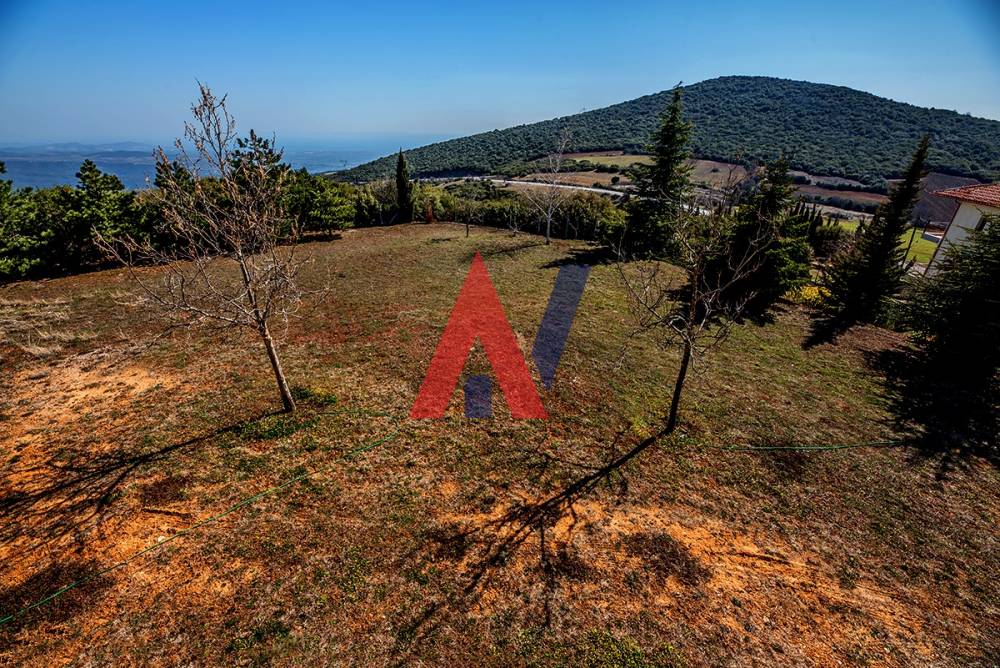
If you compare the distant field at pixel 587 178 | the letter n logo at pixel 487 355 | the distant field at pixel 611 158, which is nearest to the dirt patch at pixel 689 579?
the letter n logo at pixel 487 355

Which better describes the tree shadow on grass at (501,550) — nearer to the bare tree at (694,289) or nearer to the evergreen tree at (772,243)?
the bare tree at (694,289)

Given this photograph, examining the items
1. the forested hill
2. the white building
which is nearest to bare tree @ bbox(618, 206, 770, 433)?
the white building

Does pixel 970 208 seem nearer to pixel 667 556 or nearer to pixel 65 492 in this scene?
pixel 667 556

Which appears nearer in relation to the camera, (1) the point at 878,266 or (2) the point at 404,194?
(1) the point at 878,266

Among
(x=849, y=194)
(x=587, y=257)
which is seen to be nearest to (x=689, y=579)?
(x=587, y=257)

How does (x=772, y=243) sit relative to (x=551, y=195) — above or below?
below

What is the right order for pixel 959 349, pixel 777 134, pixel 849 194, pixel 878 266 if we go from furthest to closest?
pixel 777 134 < pixel 849 194 < pixel 878 266 < pixel 959 349

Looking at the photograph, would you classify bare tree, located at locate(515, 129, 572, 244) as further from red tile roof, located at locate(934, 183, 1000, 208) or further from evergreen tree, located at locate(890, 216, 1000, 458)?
red tile roof, located at locate(934, 183, 1000, 208)
